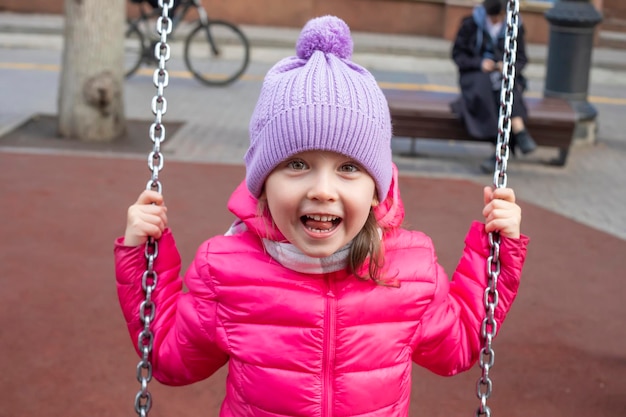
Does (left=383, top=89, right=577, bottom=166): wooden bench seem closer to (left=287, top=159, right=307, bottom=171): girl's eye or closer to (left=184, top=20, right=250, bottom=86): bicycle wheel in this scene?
(left=184, top=20, right=250, bottom=86): bicycle wheel

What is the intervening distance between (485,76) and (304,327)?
609 cm

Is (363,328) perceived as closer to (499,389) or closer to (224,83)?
(499,389)

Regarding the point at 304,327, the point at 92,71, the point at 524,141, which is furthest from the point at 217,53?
the point at 304,327

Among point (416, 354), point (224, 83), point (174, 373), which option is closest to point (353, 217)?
point (416, 354)

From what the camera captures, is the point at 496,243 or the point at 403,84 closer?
the point at 496,243

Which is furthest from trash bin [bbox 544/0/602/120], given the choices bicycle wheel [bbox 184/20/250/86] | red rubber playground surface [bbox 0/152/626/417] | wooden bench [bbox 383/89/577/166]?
bicycle wheel [bbox 184/20/250/86]

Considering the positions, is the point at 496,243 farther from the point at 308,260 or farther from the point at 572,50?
the point at 572,50

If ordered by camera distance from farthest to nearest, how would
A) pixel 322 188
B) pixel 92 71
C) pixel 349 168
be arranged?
pixel 92 71, pixel 349 168, pixel 322 188

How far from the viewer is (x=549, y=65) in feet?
32.1

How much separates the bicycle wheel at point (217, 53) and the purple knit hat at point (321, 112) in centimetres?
1000

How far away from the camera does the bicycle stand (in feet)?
40.4

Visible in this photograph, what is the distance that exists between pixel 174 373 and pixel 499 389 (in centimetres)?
238

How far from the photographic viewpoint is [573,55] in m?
9.55

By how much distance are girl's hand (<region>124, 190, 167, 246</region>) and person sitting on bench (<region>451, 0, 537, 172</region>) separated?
584 centimetres
